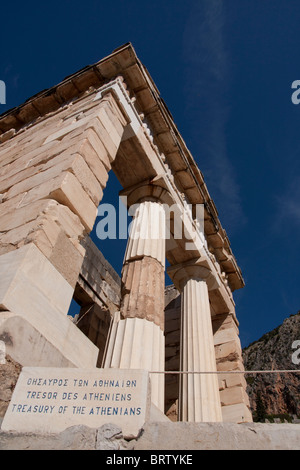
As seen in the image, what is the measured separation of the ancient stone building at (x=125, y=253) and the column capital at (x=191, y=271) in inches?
1.2

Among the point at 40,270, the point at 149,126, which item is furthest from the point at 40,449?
the point at 149,126

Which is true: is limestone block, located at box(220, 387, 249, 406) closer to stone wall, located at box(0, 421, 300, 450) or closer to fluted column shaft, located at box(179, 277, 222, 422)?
fluted column shaft, located at box(179, 277, 222, 422)

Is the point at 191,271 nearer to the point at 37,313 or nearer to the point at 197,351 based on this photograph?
the point at 197,351

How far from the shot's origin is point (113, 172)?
9070 mm

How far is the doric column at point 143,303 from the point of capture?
5141 millimetres

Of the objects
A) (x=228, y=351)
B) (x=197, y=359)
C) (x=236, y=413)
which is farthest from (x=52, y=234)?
(x=228, y=351)

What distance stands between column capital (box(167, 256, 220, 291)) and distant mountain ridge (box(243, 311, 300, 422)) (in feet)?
133

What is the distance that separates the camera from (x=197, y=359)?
24.7 ft

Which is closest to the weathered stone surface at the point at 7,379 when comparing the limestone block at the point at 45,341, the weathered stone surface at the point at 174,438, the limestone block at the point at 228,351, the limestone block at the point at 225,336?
the limestone block at the point at 45,341

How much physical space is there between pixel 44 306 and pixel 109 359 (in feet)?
6.37

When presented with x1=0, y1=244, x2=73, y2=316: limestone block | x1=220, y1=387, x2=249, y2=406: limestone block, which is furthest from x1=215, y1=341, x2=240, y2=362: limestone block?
x1=0, y1=244, x2=73, y2=316: limestone block

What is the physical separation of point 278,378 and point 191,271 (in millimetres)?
48548

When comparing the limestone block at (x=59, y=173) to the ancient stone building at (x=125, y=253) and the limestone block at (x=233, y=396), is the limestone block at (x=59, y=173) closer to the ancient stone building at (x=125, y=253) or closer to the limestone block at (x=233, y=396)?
the ancient stone building at (x=125, y=253)

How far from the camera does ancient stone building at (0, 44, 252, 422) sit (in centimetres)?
382
